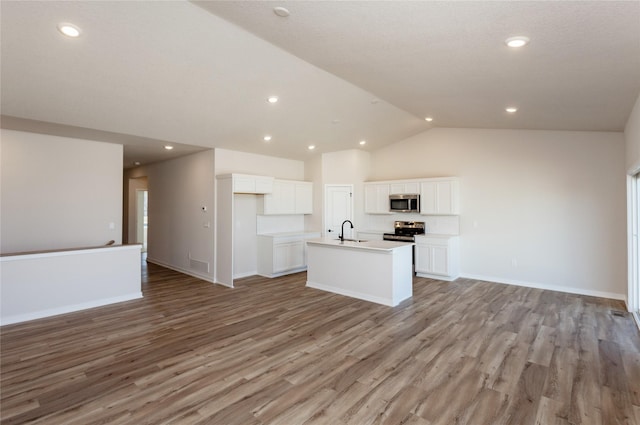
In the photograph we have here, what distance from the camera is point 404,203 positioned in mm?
7117

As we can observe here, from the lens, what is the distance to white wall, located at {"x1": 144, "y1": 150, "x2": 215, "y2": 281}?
21.6ft

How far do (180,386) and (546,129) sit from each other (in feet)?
21.4

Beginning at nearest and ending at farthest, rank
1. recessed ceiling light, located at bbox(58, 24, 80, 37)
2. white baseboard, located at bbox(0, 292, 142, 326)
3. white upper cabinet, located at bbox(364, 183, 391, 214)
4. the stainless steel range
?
recessed ceiling light, located at bbox(58, 24, 80, 37)
white baseboard, located at bbox(0, 292, 142, 326)
the stainless steel range
white upper cabinet, located at bbox(364, 183, 391, 214)

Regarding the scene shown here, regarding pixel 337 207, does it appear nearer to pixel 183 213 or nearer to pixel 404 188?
pixel 404 188

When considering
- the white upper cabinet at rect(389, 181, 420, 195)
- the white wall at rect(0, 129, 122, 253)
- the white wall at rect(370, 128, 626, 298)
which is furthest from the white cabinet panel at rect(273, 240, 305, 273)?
the white wall at rect(370, 128, 626, 298)

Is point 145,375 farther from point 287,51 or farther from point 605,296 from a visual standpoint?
point 605,296

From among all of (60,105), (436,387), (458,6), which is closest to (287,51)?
(458,6)

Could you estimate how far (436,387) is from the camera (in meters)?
2.64

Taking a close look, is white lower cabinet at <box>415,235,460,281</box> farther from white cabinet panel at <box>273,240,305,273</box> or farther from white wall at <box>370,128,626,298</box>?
white cabinet panel at <box>273,240,305,273</box>

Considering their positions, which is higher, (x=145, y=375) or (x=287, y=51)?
(x=287, y=51)

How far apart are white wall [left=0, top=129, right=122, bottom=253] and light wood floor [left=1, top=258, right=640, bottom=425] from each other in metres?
1.71

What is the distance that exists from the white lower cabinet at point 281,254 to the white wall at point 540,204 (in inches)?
135

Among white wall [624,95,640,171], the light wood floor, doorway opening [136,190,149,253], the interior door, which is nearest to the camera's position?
the light wood floor

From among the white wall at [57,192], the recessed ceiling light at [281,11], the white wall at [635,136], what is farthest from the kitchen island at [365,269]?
the white wall at [57,192]
